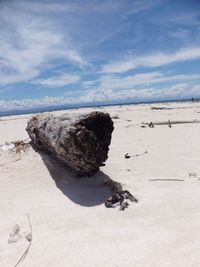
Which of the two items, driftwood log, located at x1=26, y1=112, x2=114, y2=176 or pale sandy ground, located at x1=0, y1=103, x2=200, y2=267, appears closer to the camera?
pale sandy ground, located at x1=0, y1=103, x2=200, y2=267

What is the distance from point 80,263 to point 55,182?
2655mm

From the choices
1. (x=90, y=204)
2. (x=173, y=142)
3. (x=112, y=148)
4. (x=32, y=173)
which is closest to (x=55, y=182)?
(x=32, y=173)

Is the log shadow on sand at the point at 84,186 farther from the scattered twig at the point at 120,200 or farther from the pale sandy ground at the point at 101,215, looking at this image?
the scattered twig at the point at 120,200

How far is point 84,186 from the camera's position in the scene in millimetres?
5652

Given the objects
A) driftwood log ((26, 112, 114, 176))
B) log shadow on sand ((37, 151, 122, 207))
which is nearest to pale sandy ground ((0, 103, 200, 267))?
log shadow on sand ((37, 151, 122, 207))

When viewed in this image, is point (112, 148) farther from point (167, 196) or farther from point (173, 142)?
point (167, 196)

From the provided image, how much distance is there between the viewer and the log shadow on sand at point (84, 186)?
520 centimetres

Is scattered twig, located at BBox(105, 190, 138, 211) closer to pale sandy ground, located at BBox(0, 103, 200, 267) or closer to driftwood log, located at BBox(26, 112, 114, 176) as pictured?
pale sandy ground, located at BBox(0, 103, 200, 267)

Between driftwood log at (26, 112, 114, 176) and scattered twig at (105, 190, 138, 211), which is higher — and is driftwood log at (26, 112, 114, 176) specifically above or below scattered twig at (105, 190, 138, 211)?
above

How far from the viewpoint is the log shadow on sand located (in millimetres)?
5199

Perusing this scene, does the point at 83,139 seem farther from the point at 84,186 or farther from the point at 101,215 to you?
the point at 101,215

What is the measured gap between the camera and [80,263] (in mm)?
3498

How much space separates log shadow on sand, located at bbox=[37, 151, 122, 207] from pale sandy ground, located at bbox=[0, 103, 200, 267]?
0.6 inches

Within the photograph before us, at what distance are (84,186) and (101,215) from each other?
1115mm
